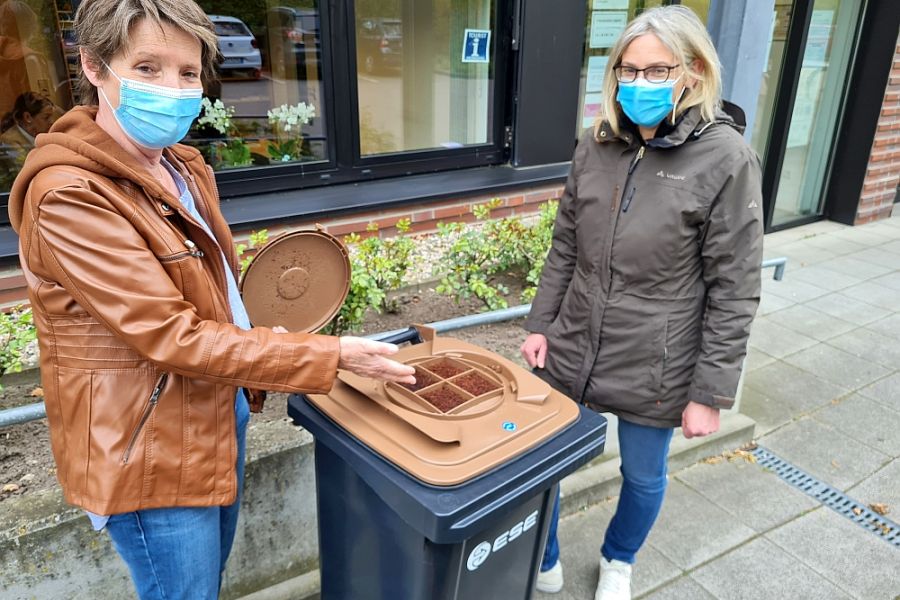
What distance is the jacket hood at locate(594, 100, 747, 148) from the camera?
180 centimetres

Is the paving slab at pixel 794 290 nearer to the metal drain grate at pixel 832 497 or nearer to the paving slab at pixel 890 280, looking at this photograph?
the paving slab at pixel 890 280

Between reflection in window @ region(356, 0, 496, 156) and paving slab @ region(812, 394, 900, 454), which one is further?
reflection in window @ region(356, 0, 496, 156)

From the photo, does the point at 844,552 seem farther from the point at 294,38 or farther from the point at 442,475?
the point at 294,38

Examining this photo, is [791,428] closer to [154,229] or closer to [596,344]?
[596,344]

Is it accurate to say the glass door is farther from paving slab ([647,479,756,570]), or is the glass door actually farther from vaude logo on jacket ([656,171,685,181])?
vaude logo on jacket ([656,171,685,181])

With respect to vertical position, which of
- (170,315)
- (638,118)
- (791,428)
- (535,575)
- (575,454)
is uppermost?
(638,118)

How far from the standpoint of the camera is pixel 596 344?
6.61 feet

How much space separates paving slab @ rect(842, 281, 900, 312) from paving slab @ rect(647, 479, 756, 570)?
3210mm

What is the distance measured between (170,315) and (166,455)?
0.32 metres

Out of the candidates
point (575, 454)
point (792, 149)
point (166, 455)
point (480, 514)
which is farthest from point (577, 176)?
point (792, 149)

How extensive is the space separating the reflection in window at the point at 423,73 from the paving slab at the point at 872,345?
2945mm

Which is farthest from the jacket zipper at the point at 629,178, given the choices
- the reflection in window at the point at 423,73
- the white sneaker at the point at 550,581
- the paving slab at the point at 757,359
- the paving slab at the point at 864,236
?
the paving slab at the point at 864,236

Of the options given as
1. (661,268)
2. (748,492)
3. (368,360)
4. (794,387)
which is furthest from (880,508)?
(368,360)

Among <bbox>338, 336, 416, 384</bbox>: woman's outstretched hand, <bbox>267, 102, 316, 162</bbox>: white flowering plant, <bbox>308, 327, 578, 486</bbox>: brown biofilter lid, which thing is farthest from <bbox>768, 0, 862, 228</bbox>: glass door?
<bbox>338, 336, 416, 384</bbox>: woman's outstretched hand
